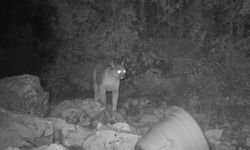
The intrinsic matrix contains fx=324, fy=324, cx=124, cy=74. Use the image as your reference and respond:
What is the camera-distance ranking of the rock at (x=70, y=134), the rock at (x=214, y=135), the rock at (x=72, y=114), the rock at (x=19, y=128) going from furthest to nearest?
1. the rock at (x=72, y=114)
2. the rock at (x=214, y=135)
3. the rock at (x=70, y=134)
4. the rock at (x=19, y=128)

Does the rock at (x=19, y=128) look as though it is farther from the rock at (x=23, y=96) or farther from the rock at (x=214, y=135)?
the rock at (x=214, y=135)

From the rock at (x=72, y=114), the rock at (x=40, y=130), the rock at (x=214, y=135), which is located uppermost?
the rock at (x=40, y=130)

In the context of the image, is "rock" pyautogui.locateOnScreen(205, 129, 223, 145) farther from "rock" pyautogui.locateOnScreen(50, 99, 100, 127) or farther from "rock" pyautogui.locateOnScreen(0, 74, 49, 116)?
"rock" pyautogui.locateOnScreen(0, 74, 49, 116)

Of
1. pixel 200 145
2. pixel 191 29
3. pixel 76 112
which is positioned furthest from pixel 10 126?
pixel 191 29

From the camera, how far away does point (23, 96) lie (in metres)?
7.11

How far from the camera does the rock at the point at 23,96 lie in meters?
7.07

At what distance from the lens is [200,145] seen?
15.3ft

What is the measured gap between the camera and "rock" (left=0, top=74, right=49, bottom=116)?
7.07 metres

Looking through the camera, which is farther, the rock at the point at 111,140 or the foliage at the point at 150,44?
the foliage at the point at 150,44

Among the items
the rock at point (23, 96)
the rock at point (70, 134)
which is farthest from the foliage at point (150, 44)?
the rock at point (70, 134)

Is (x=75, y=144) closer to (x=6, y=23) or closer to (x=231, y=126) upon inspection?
(x=231, y=126)

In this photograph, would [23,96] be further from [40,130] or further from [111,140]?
[111,140]

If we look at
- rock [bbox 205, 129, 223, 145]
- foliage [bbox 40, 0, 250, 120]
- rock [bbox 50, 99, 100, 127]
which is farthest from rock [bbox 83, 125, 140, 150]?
foliage [bbox 40, 0, 250, 120]

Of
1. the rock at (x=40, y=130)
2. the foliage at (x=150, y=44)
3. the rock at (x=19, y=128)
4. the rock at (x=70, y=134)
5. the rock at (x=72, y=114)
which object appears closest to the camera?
the rock at (x=19, y=128)
